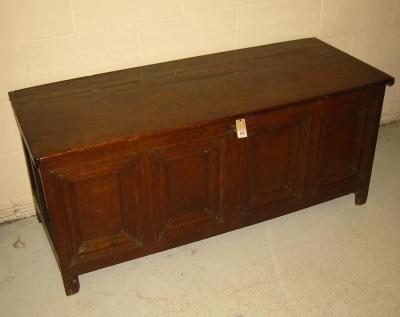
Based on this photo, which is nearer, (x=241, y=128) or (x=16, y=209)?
(x=241, y=128)

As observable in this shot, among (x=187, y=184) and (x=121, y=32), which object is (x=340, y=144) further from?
(x=121, y=32)

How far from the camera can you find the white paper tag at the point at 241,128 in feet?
5.88

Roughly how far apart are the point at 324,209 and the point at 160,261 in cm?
79

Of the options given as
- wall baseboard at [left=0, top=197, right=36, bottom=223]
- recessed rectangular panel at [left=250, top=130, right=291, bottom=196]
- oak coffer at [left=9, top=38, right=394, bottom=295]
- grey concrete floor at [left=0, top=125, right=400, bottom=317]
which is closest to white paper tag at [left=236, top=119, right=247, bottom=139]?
oak coffer at [left=9, top=38, right=394, bottom=295]

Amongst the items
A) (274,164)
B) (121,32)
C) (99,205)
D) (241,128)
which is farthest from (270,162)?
(121,32)

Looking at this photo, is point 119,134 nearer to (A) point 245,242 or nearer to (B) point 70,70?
(B) point 70,70

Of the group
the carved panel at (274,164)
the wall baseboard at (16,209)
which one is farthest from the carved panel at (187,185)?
the wall baseboard at (16,209)

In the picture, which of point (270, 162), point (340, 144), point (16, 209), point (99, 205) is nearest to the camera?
point (99, 205)

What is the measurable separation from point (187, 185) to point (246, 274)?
43 centimetres

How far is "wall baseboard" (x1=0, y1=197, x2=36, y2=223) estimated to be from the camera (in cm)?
226

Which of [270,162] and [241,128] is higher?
[241,128]

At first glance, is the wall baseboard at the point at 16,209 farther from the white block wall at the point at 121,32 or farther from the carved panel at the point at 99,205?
the carved panel at the point at 99,205

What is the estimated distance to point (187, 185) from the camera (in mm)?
1882

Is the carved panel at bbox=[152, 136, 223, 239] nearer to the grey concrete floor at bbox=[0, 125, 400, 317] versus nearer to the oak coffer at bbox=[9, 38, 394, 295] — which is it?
the oak coffer at bbox=[9, 38, 394, 295]
